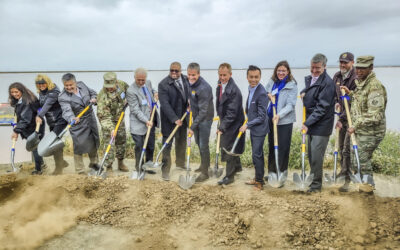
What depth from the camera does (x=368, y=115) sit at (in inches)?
144

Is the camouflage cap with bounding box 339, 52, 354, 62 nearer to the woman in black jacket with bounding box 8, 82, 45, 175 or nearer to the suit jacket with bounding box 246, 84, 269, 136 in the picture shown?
the suit jacket with bounding box 246, 84, 269, 136

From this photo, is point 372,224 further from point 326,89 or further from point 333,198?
point 326,89

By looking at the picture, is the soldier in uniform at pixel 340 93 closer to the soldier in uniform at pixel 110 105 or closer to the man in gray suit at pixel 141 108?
the man in gray suit at pixel 141 108

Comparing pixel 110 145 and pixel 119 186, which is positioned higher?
pixel 110 145

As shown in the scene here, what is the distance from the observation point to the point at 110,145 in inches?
193

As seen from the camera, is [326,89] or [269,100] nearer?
[326,89]

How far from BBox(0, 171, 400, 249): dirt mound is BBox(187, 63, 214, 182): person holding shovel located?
0.67 meters

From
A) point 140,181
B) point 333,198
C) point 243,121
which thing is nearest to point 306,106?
point 243,121

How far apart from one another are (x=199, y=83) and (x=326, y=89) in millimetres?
1840

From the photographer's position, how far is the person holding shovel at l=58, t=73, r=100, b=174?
480 centimetres

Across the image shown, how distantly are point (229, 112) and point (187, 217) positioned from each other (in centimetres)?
167

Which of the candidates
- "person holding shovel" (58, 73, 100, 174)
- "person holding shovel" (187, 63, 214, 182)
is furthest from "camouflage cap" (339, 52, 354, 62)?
"person holding shovel" (58, 73, 100, 174)

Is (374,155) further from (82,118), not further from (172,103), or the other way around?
(82,118)

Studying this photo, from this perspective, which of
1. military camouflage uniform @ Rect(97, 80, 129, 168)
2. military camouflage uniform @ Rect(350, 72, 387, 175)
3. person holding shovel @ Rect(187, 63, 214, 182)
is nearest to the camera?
military camouflage uniform @ Rect(350, 72, 387, 175)
